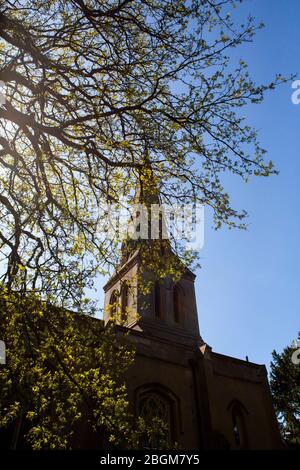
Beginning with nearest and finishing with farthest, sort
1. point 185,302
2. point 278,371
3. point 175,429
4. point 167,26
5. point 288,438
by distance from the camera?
point 167,26, point 175,429, point 185,302, point 288,438, point 278,371

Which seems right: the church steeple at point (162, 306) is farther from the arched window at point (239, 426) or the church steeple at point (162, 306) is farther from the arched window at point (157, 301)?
the arched window at point (239, 426)

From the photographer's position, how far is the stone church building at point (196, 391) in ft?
48.1

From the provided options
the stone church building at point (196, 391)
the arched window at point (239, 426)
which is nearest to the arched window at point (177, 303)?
the stone church building at point (196, 391)

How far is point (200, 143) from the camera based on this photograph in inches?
347

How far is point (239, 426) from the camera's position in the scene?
1727 cm

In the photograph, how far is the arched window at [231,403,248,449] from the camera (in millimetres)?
16578

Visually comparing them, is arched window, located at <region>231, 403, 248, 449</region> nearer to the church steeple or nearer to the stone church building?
the stone church building

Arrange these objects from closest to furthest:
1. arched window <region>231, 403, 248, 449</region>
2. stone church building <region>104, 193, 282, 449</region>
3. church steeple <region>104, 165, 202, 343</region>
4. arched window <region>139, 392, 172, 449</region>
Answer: arched window <region>139, 392, 172, 449</region> < stone church building <region>104, 193, 282, 449</region> < arched window <region>231, 403, 248, 449</region> < church steeple <region>104, 165, 202, 343</region>

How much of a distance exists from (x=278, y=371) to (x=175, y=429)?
72.5 ft

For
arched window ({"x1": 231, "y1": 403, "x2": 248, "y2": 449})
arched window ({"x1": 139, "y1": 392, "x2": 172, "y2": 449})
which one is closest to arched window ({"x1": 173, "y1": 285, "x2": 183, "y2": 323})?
arched window ({"x1": 231, "y1": 403, "x2": 248, "y2": 449})

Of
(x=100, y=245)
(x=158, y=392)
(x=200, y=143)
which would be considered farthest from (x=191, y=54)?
(x=158, y=392)
